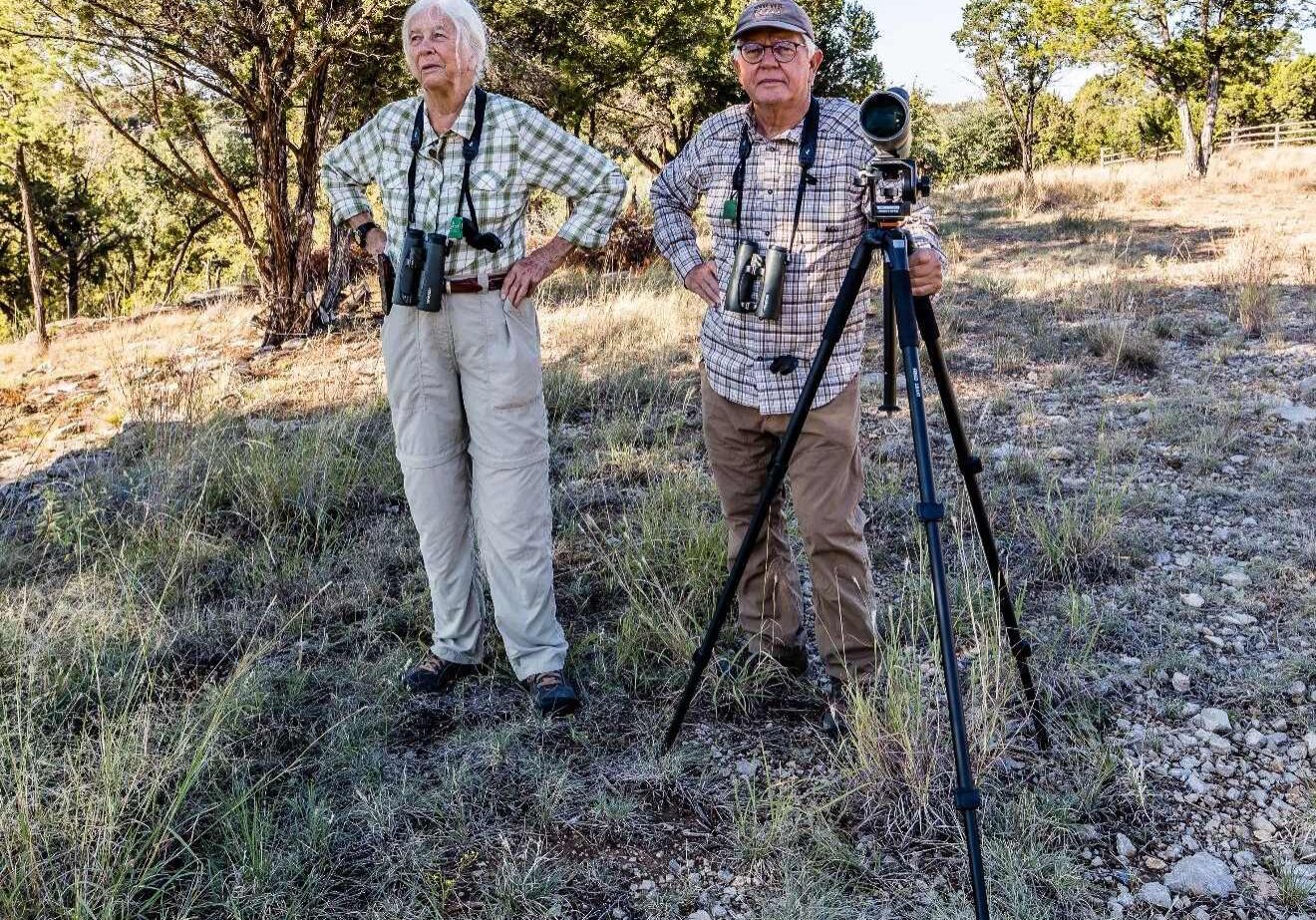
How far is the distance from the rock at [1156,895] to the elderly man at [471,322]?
1.62 m

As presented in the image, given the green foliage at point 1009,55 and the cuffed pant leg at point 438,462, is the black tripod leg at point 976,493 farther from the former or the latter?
the green foliage at point 1009,55

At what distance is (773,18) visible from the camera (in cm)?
234

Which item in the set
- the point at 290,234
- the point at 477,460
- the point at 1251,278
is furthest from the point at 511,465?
the point at 1251,278

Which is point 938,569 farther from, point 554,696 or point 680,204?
point 680,204

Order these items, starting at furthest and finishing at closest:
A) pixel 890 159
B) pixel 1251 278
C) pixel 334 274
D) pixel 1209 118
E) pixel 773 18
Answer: pixel 1209 118 < pixel 334 274 < pixel 1251 278 < pixel 773 18 < pixel 890 159

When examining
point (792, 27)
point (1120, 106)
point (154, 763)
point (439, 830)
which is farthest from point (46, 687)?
point (1120, 106)

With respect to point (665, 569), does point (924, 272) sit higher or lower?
higher

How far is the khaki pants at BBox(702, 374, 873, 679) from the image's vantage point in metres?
2.53

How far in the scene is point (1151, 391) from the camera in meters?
5.57

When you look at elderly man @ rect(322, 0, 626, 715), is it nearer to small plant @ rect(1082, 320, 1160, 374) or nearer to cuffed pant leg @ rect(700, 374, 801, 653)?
cuffed pant leg @ rect(700, 374, 801, 653)

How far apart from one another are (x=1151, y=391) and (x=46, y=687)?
5.82 m

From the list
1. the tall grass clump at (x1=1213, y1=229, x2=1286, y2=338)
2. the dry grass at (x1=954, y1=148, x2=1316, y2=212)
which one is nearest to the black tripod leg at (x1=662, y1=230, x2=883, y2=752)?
the tall grass clump at (x1=1213, y1=229, x2=1286, y2=338)

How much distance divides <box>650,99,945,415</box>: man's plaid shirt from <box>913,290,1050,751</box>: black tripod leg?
1.10 feet

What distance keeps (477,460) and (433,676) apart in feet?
2.46
